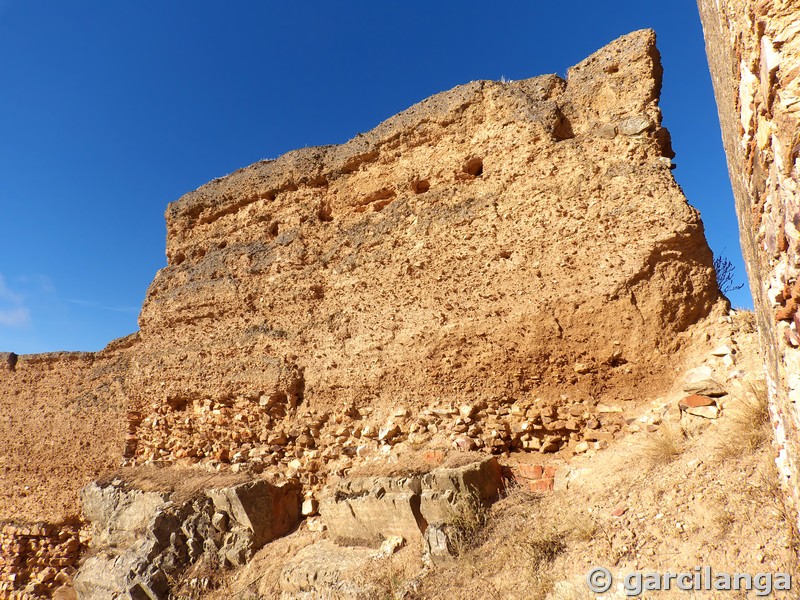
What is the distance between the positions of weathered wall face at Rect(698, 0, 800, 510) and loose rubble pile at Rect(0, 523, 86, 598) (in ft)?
26.9

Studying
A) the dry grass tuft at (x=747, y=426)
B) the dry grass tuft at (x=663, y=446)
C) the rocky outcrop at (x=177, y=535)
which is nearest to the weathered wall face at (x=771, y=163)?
the dry grass tuft at (x=747, y=426)

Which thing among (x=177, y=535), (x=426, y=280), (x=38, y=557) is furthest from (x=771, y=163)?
(x=38, y=557)

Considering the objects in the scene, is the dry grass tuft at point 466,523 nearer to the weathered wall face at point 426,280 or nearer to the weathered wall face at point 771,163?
the weathered wall face at point 426,280

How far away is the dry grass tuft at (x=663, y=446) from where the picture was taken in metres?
3.61

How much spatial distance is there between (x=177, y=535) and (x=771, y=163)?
5.84 meters

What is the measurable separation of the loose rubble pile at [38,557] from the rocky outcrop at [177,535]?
151cm

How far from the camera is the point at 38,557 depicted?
6.61 metres

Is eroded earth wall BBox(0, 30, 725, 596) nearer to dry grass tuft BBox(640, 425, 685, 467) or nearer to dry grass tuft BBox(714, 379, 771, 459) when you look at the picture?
dry grass tuft BBox(640, 425, 685, 467)

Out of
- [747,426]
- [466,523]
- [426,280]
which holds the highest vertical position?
[426,280]

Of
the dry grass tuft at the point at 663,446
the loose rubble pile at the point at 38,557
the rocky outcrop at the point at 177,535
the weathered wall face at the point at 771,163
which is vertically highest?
the weathered wall face at the point at 771,163

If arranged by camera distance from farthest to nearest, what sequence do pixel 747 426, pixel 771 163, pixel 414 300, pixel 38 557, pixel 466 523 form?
pixel 38 557, pixel 414 300, pixel 466 523, pixel 747 426, pixel 771 163

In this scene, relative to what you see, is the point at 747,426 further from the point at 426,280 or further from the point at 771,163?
the point at 426,280

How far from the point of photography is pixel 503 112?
595 cm

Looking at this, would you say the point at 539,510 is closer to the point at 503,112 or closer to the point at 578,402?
the point at 578,402
